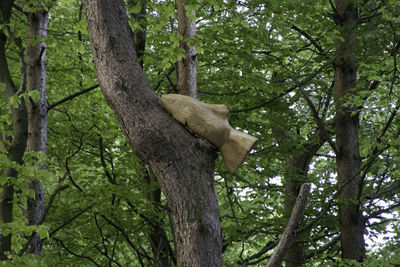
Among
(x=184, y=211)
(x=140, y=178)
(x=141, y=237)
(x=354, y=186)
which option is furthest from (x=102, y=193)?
(x=184, y=211)

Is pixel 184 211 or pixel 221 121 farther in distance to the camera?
pixel 221 121

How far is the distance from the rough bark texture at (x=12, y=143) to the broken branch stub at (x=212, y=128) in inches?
106

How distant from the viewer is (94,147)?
9.31 metres

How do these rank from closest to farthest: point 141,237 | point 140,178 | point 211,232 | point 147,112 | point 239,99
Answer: point 211,232, point 147,112, point 239,99, point 140,178, point 141,237

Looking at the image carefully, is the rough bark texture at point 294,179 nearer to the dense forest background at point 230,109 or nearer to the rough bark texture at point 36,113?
the dense forest background at point 230,109

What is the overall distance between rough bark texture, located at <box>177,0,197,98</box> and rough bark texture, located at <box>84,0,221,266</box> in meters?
1.50

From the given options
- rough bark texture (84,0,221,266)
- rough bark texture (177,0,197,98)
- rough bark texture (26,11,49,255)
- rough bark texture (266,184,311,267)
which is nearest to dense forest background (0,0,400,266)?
rough bark texture (26,11,49,255)

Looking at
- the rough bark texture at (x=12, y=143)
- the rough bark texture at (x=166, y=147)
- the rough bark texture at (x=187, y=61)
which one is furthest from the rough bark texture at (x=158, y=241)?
the rough bark texture at (x=166, y=147)

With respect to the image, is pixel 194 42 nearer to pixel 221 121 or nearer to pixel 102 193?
pixel 221 121

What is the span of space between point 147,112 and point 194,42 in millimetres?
2040

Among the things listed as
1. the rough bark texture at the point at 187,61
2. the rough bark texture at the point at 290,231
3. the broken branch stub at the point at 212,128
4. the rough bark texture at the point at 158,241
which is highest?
the rough bark texture at the point at 187,61

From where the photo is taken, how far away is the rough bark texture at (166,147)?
8.50 feet

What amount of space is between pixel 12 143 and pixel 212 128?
125 inches

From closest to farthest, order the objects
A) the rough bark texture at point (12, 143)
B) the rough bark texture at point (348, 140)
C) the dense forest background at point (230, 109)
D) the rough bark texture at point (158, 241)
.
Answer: the rough bark texture at point (12, 143), the dense forest background at point (230, 109), the rough bark texture at point (348, 140), the rough bark texture at point (158, 241)
